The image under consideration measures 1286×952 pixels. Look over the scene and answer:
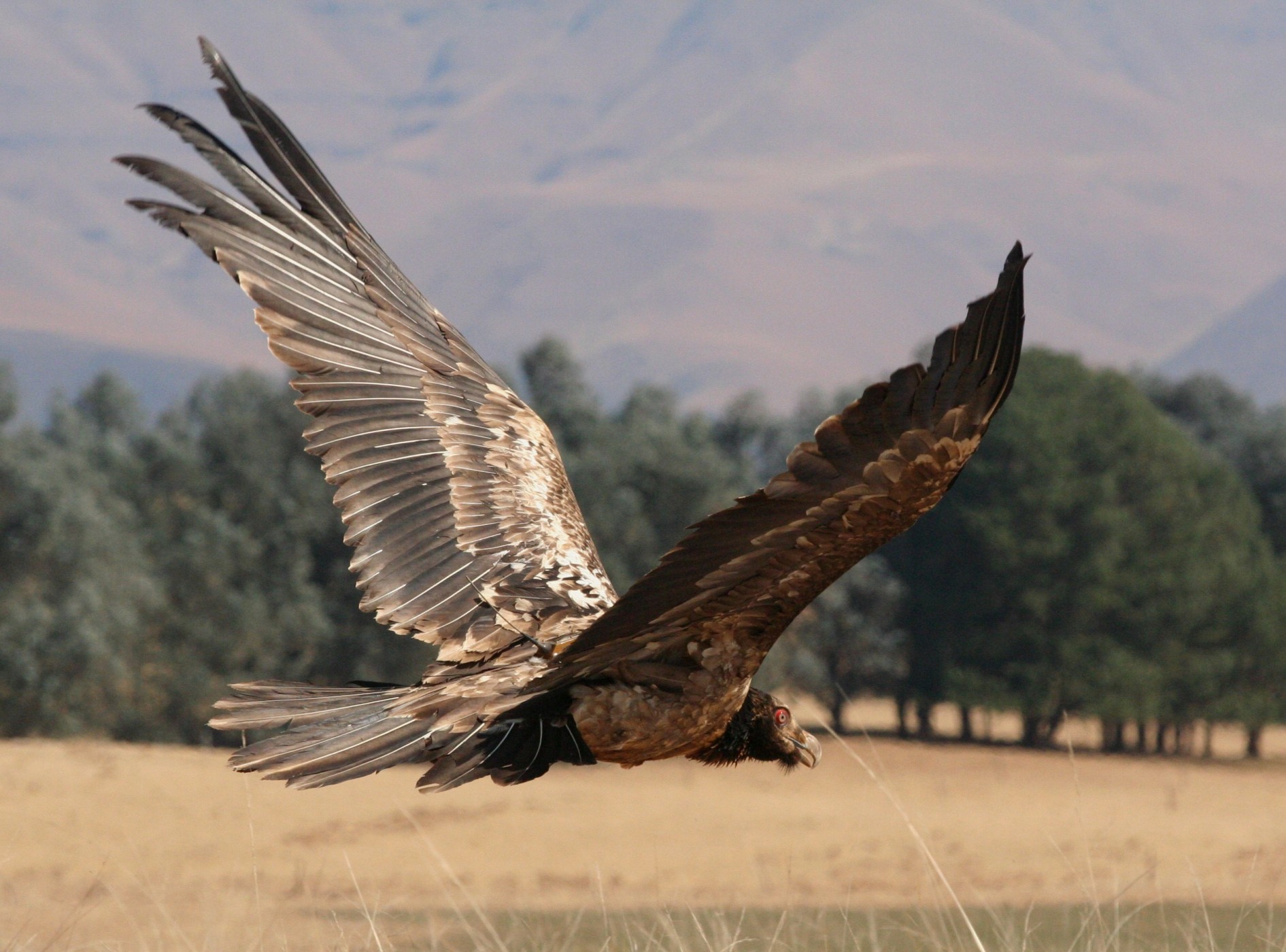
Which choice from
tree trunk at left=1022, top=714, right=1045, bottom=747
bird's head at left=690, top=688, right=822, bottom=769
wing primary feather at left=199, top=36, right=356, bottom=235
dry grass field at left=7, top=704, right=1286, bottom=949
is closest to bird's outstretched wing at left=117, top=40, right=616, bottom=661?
wing primary feather at left=199, top=36, right=356, bottom=235

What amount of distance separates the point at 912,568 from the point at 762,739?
127 feet

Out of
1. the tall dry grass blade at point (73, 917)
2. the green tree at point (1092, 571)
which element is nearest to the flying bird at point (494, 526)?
the tall dry grass blade at point (73, 917)

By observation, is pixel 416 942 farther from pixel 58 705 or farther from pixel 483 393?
pixel 58 705

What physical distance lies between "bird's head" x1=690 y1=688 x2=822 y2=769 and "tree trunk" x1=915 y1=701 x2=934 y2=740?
127 ft

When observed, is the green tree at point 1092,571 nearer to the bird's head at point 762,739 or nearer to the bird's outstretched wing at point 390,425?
the bird's outstretched wing at point 390,425

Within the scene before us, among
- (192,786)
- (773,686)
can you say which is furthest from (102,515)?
(773,686)

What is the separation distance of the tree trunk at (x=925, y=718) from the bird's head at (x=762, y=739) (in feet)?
127

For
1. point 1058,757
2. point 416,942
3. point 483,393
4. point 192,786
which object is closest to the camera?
point 416,942

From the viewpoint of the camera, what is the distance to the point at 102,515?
35.5 meters

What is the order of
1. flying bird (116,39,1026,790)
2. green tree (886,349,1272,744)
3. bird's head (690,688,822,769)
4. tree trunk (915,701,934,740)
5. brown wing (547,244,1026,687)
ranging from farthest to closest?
tree trunk (915,701,934,740)
green tree (886,349,1272,744)
bird's head (690,688,822,769)
flying bird (116,39,1026,790)
brown wing (547,244,1026,687)

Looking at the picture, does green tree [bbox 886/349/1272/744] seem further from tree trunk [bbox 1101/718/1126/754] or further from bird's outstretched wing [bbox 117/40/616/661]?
bird's outstretched wing [bbox 117/40/616/661]

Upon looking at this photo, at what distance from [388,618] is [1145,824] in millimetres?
27608

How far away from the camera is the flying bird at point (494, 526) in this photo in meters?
3.08

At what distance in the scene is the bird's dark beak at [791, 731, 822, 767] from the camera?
443 centimetres
